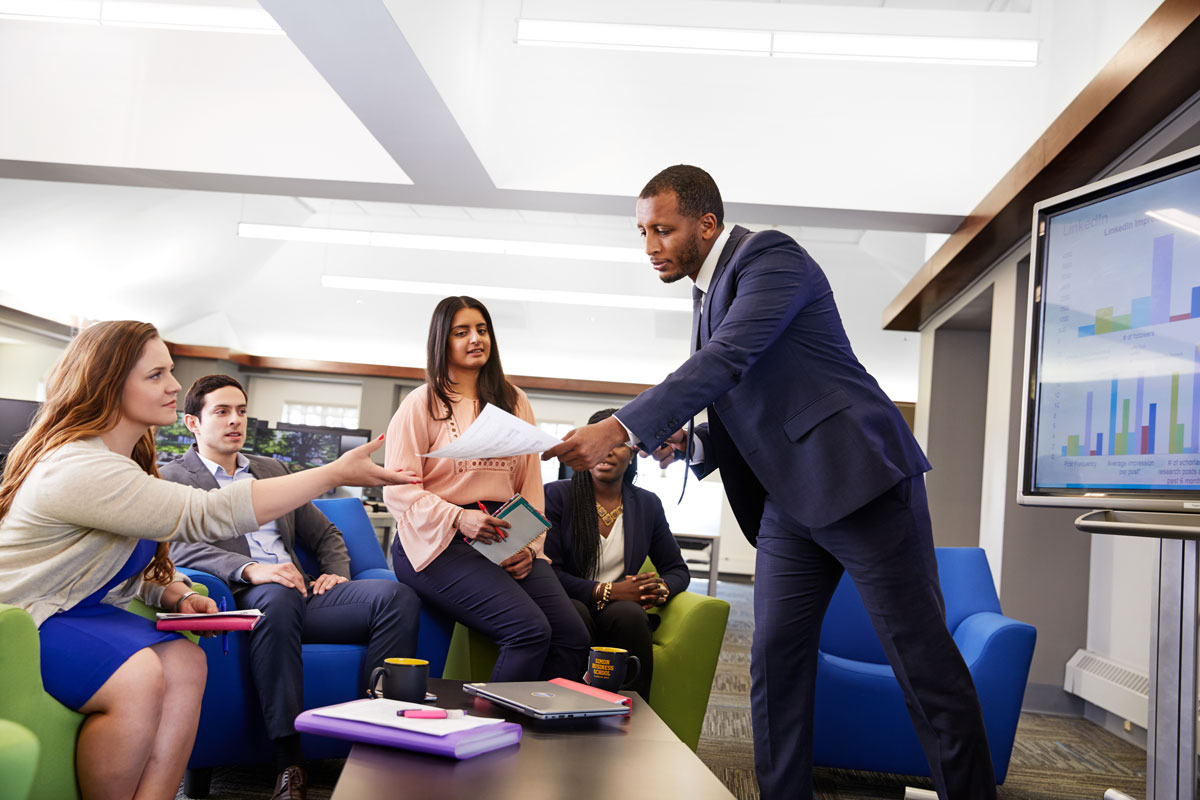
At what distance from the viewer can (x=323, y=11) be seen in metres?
3.46

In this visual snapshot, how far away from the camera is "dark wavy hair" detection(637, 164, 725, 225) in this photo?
2.09 metres

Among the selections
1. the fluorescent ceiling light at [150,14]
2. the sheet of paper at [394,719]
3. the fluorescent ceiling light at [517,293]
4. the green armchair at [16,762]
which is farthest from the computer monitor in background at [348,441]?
the green armchair at [16,762]

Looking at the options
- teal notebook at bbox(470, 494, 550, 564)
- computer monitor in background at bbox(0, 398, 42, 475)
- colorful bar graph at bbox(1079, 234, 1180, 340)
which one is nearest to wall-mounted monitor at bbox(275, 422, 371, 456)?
computer monitor in background at bbox(0, 398, 42, 475)

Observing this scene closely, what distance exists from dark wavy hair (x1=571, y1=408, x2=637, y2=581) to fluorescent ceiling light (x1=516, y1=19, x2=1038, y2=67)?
2.14 meters

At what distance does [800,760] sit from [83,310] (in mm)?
9999

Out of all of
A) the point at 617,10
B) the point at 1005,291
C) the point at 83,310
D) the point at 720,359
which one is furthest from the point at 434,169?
the point at 83,310

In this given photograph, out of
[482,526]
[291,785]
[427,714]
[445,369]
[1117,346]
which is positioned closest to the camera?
[427,714]

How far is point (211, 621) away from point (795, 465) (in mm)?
1193

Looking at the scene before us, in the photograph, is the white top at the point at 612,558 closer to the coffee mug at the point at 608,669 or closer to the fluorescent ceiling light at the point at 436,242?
the coffee mug at the point at 608,669

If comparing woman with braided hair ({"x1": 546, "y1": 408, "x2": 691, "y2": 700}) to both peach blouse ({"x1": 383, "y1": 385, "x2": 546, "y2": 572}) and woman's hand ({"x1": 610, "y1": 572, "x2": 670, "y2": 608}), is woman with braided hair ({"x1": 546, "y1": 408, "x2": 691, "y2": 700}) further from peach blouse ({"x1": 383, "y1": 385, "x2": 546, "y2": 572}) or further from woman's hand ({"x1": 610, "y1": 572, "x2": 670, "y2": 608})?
peach blouse ({"x1": 383, "y1": 385, "x2": 546, "y2": 572})

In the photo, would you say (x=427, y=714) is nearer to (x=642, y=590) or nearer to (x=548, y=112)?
(x=642, y=590)

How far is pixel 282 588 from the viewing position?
2492 millimetres

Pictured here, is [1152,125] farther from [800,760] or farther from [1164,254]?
[800,760]

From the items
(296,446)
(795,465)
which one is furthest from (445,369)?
(296,446)
